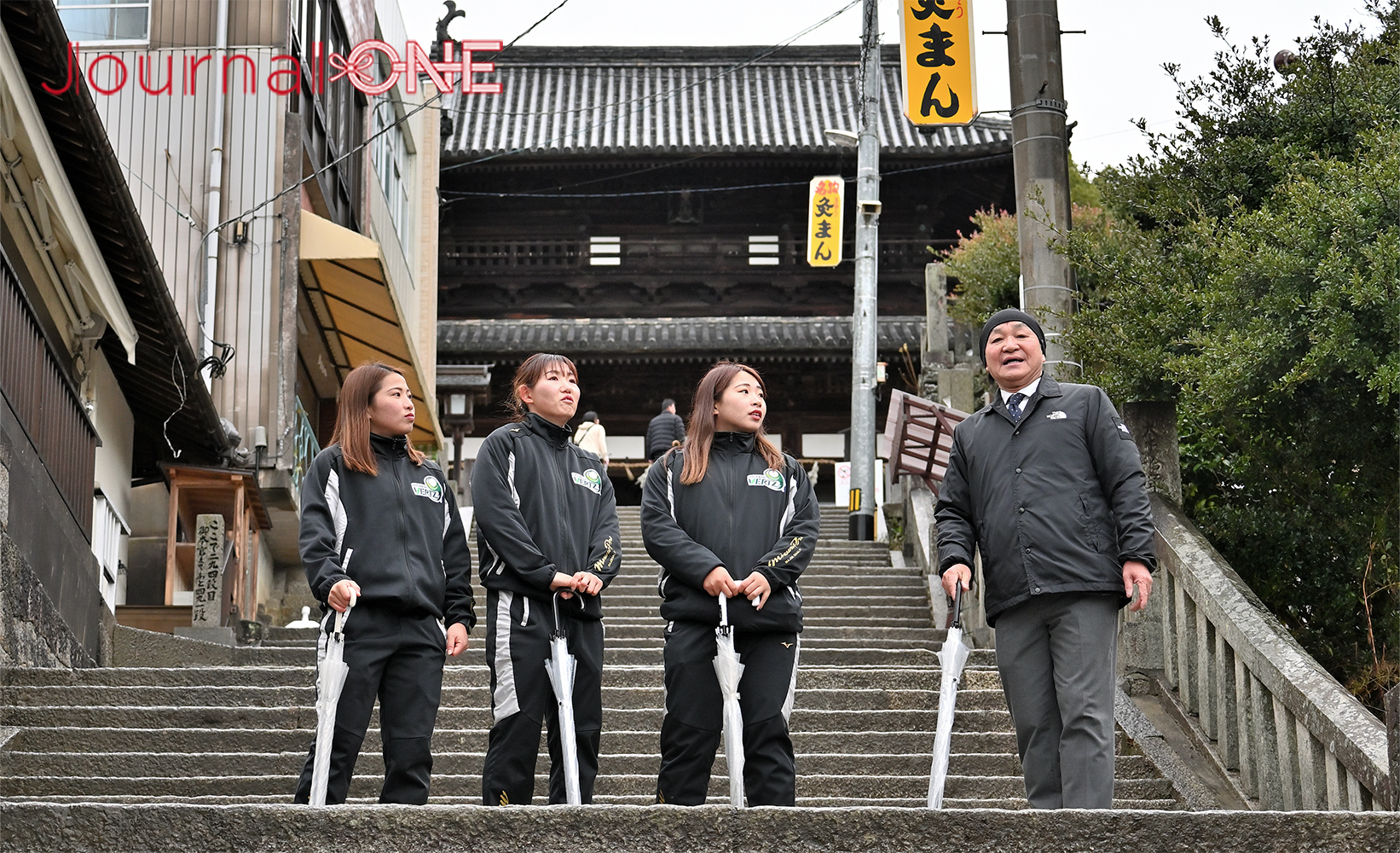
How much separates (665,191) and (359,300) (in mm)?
11597

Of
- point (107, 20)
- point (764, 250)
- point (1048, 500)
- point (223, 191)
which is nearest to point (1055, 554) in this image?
point (1048, 500)

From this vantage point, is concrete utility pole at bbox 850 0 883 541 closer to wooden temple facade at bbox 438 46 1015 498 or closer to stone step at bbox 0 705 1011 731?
wooden temple facade at bbox 438 46 1015 498

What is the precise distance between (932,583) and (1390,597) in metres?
3.94

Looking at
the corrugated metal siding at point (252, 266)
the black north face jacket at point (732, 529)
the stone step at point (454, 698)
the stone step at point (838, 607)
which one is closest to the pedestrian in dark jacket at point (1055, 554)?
the black north face jacket at point (732, 529)

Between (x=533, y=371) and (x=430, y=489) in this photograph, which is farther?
(x=533, y=371)

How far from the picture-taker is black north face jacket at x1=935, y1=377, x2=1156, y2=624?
4.76 m

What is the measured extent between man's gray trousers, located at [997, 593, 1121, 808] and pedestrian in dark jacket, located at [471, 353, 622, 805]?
4.54 feet

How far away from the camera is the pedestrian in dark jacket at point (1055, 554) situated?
15.3 ft

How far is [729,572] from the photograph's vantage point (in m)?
5.14

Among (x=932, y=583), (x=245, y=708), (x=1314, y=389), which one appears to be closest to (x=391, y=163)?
(x=932, y=583)

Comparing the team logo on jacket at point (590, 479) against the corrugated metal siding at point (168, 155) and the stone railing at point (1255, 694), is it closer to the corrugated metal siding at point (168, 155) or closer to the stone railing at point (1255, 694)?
the stone railing at point (1255, 694)

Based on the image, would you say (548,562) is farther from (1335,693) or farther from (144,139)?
(144,139)

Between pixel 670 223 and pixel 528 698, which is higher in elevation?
pixel 670 223

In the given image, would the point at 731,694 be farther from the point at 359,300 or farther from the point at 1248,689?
the point at 359,300
